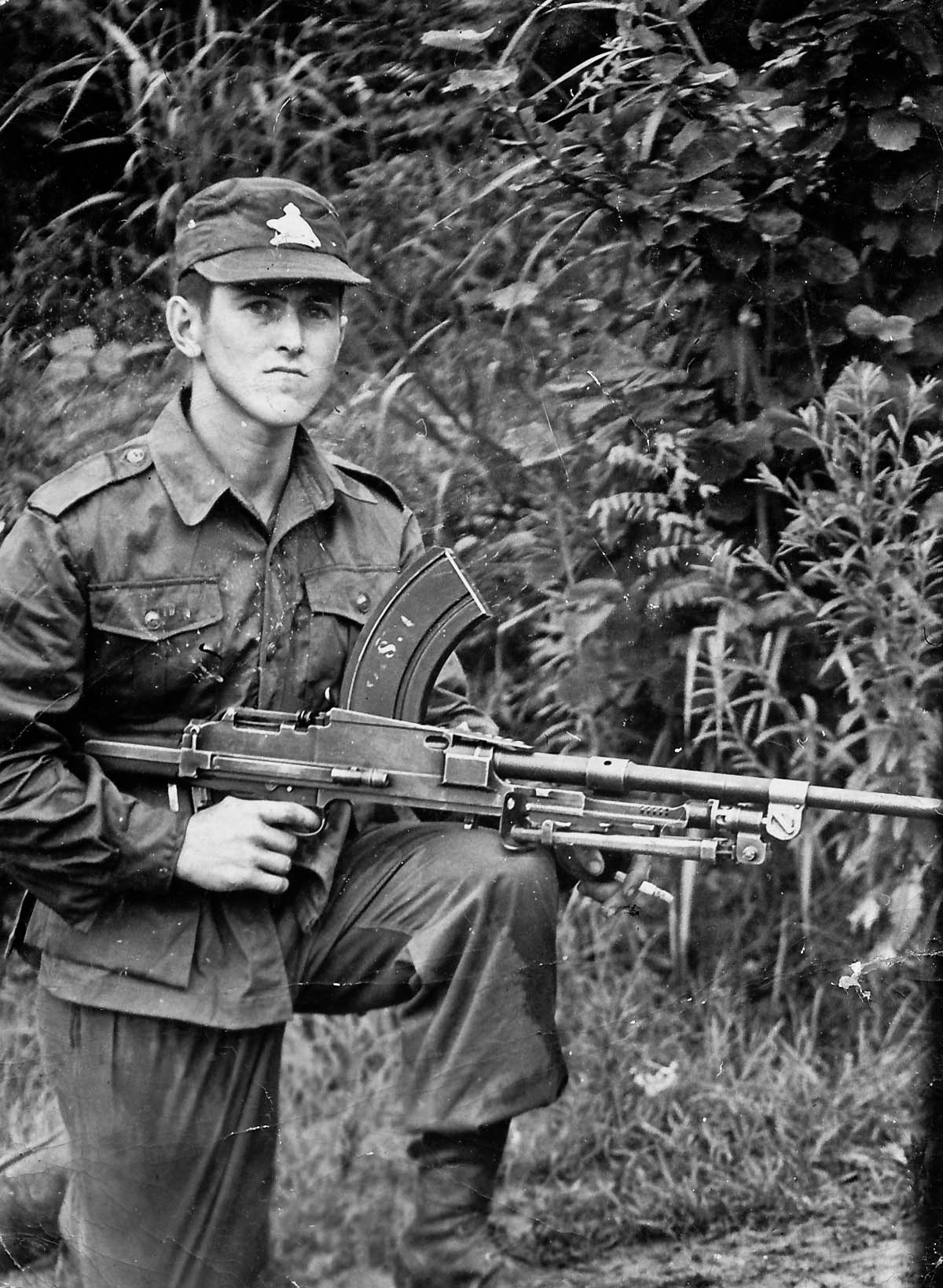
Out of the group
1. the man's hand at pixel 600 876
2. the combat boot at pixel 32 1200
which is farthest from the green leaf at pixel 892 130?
the combat boot at pixel 32 1200

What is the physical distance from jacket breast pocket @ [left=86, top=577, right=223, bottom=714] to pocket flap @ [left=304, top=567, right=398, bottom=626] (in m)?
0.16

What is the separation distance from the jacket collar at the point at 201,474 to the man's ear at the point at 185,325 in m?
0.08

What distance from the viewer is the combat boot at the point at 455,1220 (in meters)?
3.38

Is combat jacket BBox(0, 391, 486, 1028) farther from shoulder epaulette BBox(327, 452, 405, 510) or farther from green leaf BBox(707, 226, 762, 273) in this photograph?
green leaf BBox(707, 226, 762, 273)

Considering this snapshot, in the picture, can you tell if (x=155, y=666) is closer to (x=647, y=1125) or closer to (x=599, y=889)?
(x=599, y=889)

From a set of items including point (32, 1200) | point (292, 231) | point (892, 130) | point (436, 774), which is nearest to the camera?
point (436, 774)

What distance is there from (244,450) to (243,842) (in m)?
0.67

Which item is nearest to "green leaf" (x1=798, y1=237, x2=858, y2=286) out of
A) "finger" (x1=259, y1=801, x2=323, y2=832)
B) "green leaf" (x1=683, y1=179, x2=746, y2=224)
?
"green leaf" (x1=683, y1=179, x2=746, y2=224)

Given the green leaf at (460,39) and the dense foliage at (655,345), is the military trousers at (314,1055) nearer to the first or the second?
the dense foliage at (655,345)

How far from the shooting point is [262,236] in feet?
10.7

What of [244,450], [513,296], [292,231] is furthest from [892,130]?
[244,450]

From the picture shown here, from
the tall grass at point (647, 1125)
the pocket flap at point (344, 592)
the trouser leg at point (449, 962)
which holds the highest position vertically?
the pocket flap at point (344, 592)

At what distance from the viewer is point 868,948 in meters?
3.47

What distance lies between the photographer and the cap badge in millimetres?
3258
